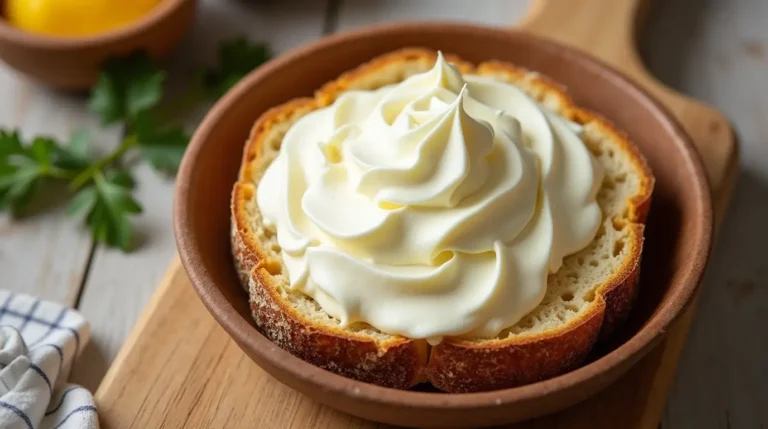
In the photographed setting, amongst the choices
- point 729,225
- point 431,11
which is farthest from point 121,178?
point 729,225

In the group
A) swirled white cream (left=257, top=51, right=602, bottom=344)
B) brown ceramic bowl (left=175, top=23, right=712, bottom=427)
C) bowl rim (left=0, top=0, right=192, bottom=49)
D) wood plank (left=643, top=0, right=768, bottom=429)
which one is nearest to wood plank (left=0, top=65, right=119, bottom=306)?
bowl rim (left=0, top=0, right=192, bottom=49)

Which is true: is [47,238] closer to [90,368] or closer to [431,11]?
[90,368]

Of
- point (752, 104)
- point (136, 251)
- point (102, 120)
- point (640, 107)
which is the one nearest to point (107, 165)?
point (102, 120)

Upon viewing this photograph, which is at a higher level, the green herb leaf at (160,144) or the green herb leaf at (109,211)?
the green herb leaf at (160,144)

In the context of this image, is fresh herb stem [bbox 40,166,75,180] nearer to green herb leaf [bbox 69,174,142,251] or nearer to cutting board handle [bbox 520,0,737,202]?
green herb leaf [bbox 69,174,142,251]

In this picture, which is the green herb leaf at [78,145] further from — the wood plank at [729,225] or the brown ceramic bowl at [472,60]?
the wood plank at [729,225]

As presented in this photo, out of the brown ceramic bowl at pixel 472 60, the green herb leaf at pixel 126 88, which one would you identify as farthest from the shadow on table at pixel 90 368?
the green herb leaf at pixel 126 88

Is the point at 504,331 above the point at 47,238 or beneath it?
→ above
